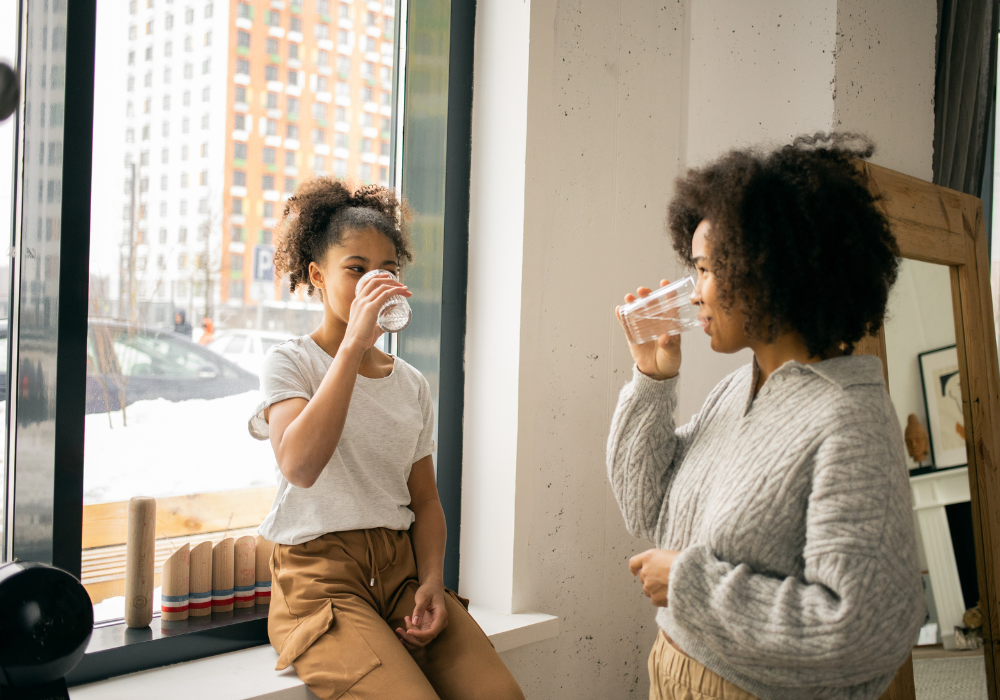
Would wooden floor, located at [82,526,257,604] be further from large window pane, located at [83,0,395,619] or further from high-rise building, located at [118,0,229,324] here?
high-rise building, located at [118,0,229,324]

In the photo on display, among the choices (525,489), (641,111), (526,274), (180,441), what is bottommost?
(525,489)

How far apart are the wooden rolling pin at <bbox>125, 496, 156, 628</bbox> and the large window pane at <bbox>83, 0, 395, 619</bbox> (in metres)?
0.05

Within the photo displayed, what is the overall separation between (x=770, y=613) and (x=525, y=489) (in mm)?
926

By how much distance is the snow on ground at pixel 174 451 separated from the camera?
148 cm

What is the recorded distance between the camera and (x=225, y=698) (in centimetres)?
128

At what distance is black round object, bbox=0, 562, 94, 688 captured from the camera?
3.26 ft

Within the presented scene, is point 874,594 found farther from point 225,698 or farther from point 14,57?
point 14,57

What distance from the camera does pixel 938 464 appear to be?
6.82 feet

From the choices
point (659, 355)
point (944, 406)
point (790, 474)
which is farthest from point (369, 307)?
point (944, 406)

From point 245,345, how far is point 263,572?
1.73 ft

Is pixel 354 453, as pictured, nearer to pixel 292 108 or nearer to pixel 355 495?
pixel 355 495

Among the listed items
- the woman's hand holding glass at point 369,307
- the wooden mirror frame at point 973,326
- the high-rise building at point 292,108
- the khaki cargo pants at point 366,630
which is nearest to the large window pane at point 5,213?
the high-rise building at point 292,108

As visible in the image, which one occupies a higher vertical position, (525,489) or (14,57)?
(14,57)

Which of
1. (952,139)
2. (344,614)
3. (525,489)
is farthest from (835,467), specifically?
(952,139)
